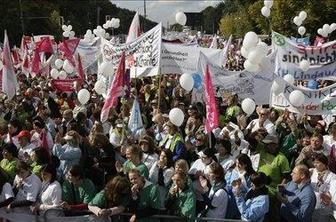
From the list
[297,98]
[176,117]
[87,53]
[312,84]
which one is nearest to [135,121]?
[176,117]

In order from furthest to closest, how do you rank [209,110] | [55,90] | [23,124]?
1. [55,90]
2. [23,124]
3. [209,110]

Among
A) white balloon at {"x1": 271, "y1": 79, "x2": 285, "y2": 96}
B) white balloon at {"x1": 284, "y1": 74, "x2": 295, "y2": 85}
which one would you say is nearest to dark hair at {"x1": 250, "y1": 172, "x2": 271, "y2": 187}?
white balloon at {"x1": 271, "y1": 79, "x2": 285, "y2": 96}

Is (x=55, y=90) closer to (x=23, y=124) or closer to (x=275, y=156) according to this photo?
(x=23, y=124)

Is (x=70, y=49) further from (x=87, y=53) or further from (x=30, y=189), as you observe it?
(x=30, y=189)

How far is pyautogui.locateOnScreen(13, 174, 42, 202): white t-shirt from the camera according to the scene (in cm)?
664

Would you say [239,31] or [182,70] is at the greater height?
[182,70]

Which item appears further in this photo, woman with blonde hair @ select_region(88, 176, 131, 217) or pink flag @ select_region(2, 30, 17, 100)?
pink flag @ select_region(2, 30, 17, 100)

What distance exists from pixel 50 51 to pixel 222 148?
52.7 ft

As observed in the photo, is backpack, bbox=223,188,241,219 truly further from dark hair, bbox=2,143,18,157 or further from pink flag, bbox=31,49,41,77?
pink flag, bbox=31,49,41,77

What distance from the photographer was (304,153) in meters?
7.43

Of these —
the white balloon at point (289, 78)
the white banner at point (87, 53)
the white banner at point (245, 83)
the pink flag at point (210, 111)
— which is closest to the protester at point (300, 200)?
the pink flag at point (210, 111)

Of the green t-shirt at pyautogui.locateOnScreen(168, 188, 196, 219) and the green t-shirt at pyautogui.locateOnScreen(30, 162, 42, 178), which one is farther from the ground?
the green t-shirt at pyautogui.locateOnScreen(168, 188, 196, 219)

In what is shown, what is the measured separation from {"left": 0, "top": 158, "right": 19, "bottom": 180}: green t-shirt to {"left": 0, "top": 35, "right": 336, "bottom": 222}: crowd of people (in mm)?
14

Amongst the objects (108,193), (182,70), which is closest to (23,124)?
(182,70)
